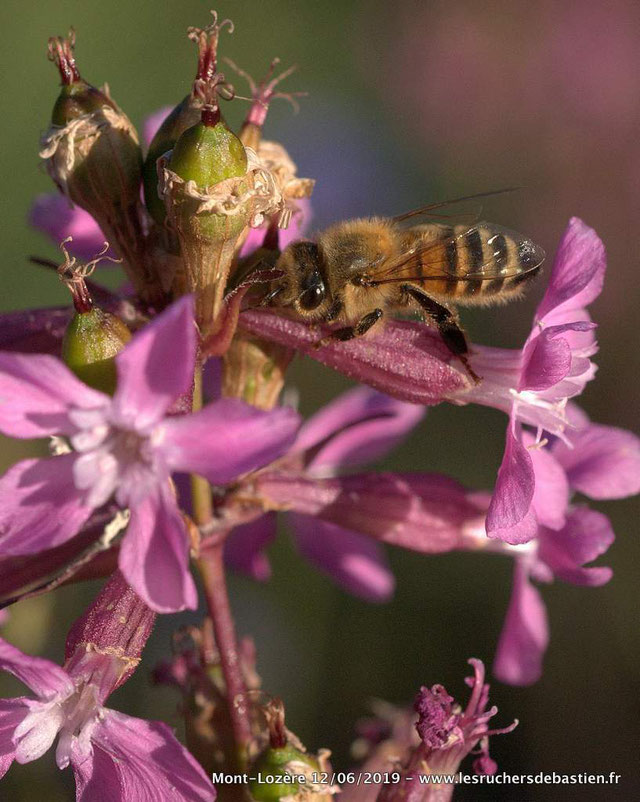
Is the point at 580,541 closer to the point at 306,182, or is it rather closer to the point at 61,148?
the point at 306,182

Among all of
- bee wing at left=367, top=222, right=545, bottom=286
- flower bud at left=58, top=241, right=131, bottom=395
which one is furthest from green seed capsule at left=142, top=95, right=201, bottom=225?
A: bee wing at left=367, top=222, right=545, bottom=286

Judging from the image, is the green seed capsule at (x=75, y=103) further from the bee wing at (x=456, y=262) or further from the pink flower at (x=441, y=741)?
the pink flower at (x=441, y=741)

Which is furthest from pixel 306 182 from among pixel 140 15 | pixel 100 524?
pixel 140 15

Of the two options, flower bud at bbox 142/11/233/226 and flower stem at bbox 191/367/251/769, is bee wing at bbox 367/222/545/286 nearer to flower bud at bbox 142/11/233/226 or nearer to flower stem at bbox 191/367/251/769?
flower bud at bbox 142/11/233/226

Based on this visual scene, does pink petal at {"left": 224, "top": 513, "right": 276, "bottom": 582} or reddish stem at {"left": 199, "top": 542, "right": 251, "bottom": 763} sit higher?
reddish stem at {"left": 199, "top": 542, "right": 251, "bottom": 763}

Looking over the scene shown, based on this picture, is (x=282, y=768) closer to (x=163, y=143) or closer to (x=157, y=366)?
(x=157, y=366)
